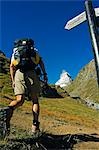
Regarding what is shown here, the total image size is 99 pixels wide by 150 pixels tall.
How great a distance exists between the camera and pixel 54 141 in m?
10.6

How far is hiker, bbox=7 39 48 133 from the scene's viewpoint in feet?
35.5

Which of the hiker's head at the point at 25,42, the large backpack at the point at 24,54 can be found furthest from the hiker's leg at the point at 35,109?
the hiker's head at the point at 25,42

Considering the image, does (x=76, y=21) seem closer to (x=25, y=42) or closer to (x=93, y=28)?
(x=93, y=28)

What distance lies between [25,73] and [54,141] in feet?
6.56

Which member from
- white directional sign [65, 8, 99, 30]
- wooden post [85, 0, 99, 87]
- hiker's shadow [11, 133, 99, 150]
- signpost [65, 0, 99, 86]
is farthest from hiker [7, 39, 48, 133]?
wooden post [85, 0, 99, 87]

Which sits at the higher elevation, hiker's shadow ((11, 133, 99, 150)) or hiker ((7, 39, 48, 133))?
hiker ((7, 39, 48, 133))

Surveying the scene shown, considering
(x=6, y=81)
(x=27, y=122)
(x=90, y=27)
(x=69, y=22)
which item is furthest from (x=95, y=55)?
(x=6, y=81)

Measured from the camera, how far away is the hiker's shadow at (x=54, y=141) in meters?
9.97

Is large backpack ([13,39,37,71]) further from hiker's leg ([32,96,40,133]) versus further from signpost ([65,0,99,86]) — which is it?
signpost ([65,0,99,86])

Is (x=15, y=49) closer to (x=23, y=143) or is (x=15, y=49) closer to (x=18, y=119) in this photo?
(x=23, y=143)

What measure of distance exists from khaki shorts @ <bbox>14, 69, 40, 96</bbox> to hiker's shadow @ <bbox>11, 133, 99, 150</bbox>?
126cm

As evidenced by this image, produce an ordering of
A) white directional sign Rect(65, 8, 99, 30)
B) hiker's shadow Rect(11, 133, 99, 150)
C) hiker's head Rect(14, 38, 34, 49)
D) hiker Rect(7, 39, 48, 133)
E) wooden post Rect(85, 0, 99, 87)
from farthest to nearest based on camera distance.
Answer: hiker's head Rect(14, 38, 34, 49) → hiker Rect(7, 39, 48, 133) → hiker's shadow Rect(11, 133, 99, 150) → white directional sign Rect(65, 8, 99, 30) → wooden post Rect(85, 0, 99, 87)

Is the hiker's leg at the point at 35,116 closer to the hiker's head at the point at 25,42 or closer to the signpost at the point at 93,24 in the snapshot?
the hiker's head at the point at 25,42

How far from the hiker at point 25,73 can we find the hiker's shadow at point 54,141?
50 centimetres
